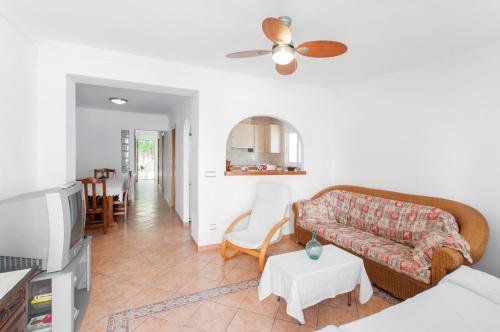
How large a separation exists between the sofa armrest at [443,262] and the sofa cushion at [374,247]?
61 mm

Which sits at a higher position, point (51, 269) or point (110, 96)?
point (110, 96)

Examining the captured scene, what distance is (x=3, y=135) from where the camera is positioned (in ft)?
6.57

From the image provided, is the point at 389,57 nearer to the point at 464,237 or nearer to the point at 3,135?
the point at 464,237

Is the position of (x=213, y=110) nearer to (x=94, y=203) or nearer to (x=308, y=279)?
(x=308, y=279)

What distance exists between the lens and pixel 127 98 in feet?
16.5

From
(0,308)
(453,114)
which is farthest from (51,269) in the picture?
(453,114)

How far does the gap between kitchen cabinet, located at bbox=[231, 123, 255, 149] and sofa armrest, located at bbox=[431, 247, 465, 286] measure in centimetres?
421

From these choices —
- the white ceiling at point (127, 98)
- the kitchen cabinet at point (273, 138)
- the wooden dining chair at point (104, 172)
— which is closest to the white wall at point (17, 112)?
the white ceiling at point (127, 98)

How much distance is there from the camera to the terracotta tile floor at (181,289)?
6.51ft

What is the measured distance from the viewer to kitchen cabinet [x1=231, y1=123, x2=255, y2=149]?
18.4 ft

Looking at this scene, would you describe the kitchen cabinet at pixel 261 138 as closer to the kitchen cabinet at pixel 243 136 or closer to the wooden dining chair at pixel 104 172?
the kitchen cabinet at pixel 243 136

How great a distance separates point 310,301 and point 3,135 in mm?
2809

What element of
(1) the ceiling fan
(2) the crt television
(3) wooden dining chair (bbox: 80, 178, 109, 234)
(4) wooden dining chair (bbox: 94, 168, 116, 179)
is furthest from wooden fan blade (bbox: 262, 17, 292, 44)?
(4) wooden dining chair (bbox: 94, 168, 116, 179)

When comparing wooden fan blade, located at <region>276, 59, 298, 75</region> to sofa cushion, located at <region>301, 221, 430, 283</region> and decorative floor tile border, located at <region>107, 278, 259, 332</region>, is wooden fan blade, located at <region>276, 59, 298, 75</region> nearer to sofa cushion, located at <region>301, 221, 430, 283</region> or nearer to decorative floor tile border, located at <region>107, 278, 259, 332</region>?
sofa cushion, located at <region>301, 221, 430, 283</region>
